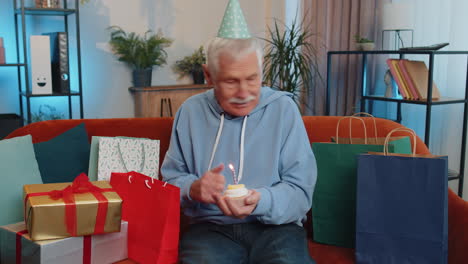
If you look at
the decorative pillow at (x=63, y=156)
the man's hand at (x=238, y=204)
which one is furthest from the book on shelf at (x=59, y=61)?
the man's hand at (x=238, y=204)

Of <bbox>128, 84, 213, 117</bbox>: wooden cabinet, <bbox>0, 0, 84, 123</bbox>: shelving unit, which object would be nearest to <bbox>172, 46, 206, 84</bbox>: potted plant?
<bbox>128, 84, 213, 117</bbox>: wooden cabinet

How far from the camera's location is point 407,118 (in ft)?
11.4

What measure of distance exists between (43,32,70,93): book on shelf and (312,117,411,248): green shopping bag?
248cm

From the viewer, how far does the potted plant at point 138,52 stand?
4102mm

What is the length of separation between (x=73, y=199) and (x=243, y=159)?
0.54 meters

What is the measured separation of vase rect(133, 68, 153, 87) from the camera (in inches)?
163

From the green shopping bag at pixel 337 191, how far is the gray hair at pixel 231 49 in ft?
1.39

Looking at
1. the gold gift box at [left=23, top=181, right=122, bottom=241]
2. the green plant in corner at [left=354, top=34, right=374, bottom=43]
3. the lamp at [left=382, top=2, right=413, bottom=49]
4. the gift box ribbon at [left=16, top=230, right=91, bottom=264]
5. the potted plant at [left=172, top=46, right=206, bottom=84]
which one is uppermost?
the lamp at [left=382, top=2, right=413, bottom=49]

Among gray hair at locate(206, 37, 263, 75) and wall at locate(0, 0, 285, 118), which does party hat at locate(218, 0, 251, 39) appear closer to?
gray hair at locate(206, 37, 263, 75)

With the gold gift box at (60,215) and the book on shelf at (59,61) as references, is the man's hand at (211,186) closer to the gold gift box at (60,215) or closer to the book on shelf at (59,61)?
the gold gift box at (60,215)

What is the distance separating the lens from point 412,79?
3.03m

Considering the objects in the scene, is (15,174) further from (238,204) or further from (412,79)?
(412,79)

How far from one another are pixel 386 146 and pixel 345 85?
2391mm

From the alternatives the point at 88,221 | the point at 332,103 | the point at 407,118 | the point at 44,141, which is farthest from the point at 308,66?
the point at 88,221
